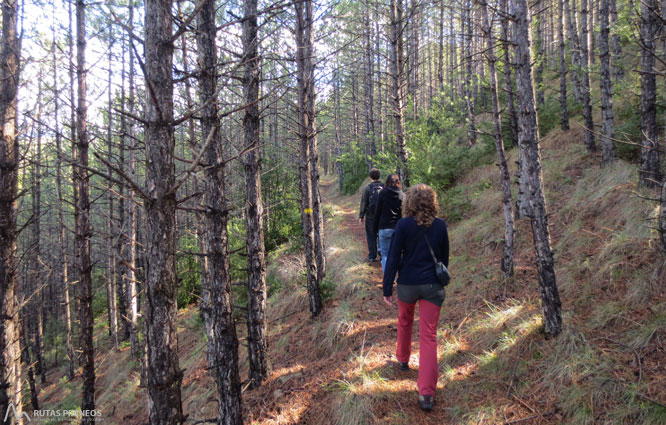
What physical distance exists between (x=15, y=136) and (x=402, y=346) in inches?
243

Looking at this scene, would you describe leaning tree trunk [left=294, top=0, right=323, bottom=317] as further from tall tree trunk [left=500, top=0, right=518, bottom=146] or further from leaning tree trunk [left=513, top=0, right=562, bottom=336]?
leaning tree trunk [left=513, top=0, right=562, bottom=336]

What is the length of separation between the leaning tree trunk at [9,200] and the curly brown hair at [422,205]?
566 centimetres

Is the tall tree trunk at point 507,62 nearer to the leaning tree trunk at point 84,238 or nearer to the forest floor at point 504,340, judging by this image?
the forest floor at point 504,340

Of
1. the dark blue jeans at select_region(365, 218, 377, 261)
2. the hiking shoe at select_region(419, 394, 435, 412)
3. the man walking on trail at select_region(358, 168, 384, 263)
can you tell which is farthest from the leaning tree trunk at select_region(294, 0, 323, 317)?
the hiking shoe at select_region(419, 394, 435, 412)

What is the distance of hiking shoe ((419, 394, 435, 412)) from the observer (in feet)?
10.8

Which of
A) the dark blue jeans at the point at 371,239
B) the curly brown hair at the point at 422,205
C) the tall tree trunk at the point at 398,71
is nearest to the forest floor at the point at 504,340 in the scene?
the dark blue jeans at the point at 371,239

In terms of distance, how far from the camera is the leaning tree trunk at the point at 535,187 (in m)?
3.77

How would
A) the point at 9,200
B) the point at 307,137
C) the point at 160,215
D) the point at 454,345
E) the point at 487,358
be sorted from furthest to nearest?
1. the point at 307,137
2. the point at 9,200
3. the point at 454,345
4. the point at 487,358
5. the point at 160,215

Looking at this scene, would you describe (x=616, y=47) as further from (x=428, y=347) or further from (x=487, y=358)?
(x=428, y=347)

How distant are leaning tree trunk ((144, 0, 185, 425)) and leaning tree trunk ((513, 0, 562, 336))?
3.76m

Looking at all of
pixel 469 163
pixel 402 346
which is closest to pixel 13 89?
pixel 402 346

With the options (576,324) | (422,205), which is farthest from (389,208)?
(576,324)

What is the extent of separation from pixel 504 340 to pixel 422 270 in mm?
1721

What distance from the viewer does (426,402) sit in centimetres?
330
